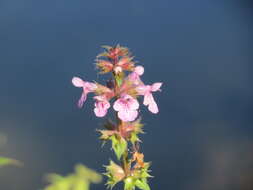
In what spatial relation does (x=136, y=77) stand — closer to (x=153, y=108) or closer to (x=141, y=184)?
(x=153, y=108)

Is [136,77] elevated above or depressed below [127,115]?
above

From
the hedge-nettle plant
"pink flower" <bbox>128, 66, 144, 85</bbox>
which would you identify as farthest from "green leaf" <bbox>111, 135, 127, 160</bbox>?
"pink flower" <bbox>128, 66, 144, 85</bbox>

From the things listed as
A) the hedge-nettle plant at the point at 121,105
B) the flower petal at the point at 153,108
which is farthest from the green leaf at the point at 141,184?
the flower petal at the point at 153,108

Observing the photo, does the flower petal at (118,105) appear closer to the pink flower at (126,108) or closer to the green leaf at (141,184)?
the pink flower at (126,108)

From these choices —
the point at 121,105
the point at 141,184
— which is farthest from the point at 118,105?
the point at 141,184

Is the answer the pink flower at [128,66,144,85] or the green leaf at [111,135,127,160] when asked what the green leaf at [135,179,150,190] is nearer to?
the green leaf at [111,135,127,160]
